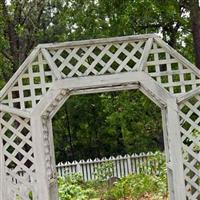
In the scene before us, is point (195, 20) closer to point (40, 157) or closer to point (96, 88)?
point (96, 88)

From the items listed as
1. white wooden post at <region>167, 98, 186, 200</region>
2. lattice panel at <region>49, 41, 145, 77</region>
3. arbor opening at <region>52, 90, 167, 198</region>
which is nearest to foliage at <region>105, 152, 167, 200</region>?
white wooden post at <region>167, 98, 186, 200</region>

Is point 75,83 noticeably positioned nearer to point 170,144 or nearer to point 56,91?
point 56,91

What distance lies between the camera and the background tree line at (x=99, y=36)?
8.67 meters

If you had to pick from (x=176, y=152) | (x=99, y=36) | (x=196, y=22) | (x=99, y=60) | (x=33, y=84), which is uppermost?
(x=99, y=36)

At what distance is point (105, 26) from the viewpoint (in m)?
10.7

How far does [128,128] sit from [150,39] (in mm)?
11469

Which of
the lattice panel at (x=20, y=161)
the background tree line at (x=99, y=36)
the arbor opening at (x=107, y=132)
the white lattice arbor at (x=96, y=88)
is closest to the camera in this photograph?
the white lattice arbor at (x=96, y=88)

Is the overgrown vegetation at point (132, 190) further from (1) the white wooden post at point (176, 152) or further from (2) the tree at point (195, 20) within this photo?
(1) the white wooden post at point (176, 152)

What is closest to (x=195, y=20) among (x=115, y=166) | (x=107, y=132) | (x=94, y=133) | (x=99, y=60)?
(x=99, y=60)

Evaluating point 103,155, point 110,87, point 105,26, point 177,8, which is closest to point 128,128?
point 103,155

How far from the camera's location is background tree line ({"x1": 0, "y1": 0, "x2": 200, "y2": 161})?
28.5ft

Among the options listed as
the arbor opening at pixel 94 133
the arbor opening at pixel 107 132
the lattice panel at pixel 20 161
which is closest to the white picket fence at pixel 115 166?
the arbor opening at pixel 107 132

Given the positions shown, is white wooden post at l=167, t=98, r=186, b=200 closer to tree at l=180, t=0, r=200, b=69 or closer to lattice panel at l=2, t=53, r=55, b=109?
lattice panel at l=2, t=53, r=55, b=109

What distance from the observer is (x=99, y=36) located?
10.7m
